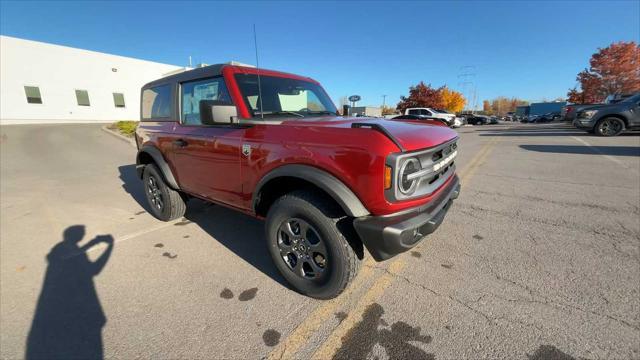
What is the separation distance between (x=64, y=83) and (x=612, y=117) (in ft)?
122

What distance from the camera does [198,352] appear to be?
5.96 ft

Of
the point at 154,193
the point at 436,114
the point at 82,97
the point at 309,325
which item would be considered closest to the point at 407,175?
the point at 309,325

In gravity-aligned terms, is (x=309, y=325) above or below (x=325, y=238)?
below

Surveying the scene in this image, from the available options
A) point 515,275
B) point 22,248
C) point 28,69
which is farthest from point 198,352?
point 28,69

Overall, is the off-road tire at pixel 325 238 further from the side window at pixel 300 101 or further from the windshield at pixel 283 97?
the side window at pixel 300 101

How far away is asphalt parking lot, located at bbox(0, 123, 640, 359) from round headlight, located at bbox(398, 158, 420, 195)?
0.97 m

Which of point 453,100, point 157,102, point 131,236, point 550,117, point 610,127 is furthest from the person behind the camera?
point 453,100

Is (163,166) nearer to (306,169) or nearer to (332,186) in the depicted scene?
(306,169)

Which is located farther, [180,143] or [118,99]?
[118,99]

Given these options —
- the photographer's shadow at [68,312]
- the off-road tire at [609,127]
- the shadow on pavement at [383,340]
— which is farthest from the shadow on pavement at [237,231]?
the off-road tire at [609,127]

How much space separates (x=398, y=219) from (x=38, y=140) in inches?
748

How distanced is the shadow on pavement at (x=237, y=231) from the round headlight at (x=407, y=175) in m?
1.41

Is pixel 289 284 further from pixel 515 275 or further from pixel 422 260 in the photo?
pixel 515 275

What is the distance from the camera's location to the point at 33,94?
74.8ft
